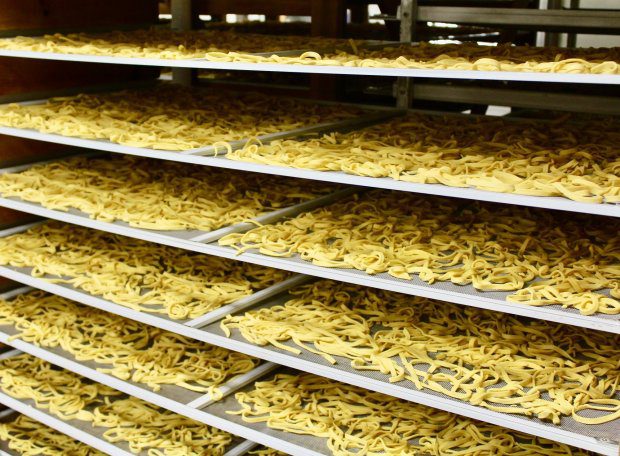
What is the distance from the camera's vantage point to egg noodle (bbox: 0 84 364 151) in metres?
3.84

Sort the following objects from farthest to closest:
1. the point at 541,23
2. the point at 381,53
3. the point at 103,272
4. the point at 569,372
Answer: the point at 103,272 → the point at 541,23 → the point at 381,53 → the point at 569,372

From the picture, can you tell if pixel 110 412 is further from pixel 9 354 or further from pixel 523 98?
pixel 523 98

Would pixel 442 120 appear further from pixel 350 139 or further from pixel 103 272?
A: pixel 103 272

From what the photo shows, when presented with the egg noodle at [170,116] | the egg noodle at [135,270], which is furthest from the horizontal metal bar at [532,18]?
the egg noodle at [135,270]

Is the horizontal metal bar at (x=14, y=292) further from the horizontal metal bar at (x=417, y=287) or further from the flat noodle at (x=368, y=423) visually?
the flat noodle at (x=368, y=423)

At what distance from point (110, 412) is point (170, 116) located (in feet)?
5.47

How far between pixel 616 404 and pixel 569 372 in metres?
0.23

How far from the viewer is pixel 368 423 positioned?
3330 mm

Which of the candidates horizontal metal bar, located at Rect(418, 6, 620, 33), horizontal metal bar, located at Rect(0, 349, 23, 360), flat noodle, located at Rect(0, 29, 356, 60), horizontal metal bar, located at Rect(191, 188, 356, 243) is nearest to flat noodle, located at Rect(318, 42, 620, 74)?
horizontal metal bar, located at Rect(418, 6, 620, 33)

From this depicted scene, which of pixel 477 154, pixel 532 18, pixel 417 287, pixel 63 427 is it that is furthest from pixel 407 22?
pixel 63 427

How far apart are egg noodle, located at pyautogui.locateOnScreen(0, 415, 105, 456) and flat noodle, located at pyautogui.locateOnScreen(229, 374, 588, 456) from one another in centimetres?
142

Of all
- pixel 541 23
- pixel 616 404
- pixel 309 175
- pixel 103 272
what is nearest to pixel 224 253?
pixel 309 175

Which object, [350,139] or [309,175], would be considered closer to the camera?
[309,175]

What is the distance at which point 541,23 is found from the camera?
12.8 feet
